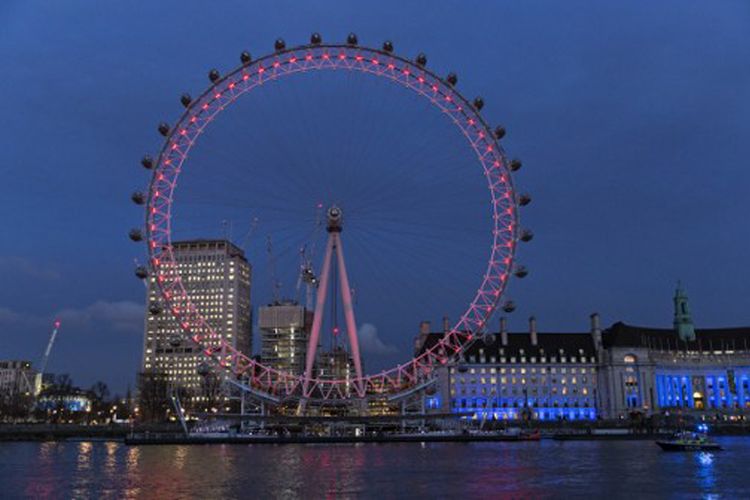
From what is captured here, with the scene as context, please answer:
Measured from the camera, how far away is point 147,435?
94.7 meters

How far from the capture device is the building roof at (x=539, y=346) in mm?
141625

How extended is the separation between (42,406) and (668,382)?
420ft

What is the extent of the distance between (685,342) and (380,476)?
11975 cm

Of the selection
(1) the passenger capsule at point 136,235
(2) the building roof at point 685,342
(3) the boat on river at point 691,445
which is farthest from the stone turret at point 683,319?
(1) the passenger capsule at point 136,235

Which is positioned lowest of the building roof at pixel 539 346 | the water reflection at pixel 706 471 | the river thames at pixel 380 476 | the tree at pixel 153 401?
the water reflection at pixel 706 471

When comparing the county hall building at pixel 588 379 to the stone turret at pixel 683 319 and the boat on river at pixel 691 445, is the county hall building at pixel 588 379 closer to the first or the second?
the stone turret at pixel 683 319

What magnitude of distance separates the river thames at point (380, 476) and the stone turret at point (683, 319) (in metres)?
92.0

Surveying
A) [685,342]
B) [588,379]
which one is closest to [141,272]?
[588,379]

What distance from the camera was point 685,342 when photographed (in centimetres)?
14900

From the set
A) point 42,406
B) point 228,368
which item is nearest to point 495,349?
point 228,368

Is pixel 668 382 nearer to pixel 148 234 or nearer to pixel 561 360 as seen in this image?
pixel 561 360

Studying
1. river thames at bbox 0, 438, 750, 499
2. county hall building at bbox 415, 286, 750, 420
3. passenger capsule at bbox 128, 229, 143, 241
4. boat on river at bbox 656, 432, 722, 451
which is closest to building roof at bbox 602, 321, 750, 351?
county hall building at bbox 415, 286, 750, 420

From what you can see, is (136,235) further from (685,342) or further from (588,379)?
(685,342)

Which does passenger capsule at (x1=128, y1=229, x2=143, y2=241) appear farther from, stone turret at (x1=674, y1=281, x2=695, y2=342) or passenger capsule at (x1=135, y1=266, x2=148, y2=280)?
stone turret at (x1=674, y1=281, x2=695, y2=342)
